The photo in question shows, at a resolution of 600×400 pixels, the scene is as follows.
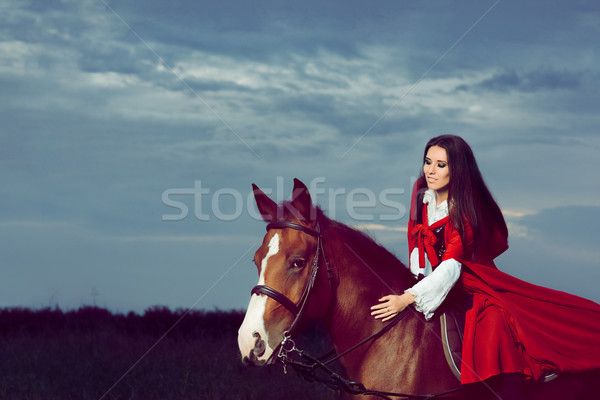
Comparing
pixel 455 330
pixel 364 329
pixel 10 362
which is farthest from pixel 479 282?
pixel 10 362

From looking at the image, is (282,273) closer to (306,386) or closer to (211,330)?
(306,386)

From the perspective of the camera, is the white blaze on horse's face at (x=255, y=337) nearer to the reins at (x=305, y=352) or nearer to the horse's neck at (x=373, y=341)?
the reins at (x=305, y=352)

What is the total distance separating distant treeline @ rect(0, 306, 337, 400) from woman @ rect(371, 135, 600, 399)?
403 centimetres

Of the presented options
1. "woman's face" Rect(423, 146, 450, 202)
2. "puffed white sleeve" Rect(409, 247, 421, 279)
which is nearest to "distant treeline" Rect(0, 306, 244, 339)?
"puffed white sleeve" Rect(409, 247, 421, 279)

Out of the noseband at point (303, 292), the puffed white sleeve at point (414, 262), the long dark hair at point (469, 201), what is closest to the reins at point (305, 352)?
the noseband at point (303, 292)

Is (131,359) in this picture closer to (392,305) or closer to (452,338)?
(392,305)

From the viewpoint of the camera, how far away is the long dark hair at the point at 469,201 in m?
4.05

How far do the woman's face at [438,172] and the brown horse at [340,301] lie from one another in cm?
65

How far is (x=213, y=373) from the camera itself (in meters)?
8.52

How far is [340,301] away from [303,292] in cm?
37

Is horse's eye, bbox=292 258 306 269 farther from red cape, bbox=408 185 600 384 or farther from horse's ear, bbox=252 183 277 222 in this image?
red cape, bbox=408 185 600 384

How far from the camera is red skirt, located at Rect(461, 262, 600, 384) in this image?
382cm

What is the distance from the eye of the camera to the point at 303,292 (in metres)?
3.52

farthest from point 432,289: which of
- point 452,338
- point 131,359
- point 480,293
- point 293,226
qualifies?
point 131,359
